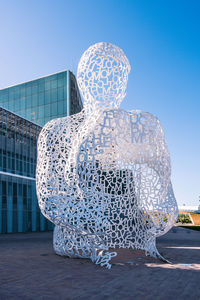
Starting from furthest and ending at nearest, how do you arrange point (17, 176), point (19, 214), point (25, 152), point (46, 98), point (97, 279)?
point (46, 98) → point (25, 152) → point (17, 176) → point (19, 214) → point (97, 279)

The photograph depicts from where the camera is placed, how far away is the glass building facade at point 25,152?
22969 millimetres

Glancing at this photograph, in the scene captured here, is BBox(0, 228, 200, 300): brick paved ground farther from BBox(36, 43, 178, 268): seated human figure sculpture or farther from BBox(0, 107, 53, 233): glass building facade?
BBox(0, 107, 53, 233): glass building facade

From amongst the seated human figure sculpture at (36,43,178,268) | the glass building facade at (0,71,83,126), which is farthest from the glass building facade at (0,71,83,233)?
the seated human figure sculpture at (36,43,178,268)

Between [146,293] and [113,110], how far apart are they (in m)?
4.95

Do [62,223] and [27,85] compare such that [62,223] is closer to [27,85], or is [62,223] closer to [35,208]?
[35,208]

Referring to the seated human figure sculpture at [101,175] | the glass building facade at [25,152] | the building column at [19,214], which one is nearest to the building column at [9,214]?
the glass building facade at [25,152]

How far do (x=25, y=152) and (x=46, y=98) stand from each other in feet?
29.4

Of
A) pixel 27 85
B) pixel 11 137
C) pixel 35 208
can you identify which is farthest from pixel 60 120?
pixel 27 85

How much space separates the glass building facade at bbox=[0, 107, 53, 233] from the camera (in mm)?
22734

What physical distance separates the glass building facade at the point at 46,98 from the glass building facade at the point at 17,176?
17.9 ft

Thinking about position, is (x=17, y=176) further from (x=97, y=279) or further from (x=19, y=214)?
(x=97, y=279)

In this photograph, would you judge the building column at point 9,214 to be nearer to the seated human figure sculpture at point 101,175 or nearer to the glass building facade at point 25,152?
the glass building facade at point 25,152

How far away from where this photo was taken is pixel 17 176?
24078 millimetres

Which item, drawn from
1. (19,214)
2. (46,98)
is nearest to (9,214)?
(19,214)
